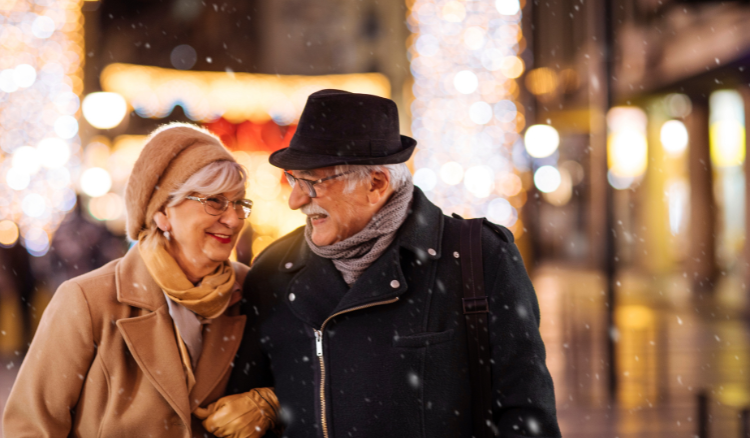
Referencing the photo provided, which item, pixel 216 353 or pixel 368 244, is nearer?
pixel 368 244

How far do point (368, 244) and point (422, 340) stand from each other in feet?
1.38

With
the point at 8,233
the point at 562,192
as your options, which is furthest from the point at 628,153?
the point at 8,233

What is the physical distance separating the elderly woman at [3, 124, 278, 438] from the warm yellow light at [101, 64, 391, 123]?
42.2ft

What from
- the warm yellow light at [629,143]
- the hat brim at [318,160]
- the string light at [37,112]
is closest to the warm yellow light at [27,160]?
the string light at [37,112]

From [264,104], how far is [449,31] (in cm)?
681

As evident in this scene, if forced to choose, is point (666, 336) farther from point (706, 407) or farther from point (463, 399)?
point (463, 399)

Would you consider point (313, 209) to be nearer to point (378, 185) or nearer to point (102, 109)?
point (378, 185)

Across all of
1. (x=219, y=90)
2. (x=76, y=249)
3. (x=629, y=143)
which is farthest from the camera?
(x=629, y=143)

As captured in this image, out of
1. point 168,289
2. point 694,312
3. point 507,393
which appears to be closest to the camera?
point 507,393

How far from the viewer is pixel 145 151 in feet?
7.95

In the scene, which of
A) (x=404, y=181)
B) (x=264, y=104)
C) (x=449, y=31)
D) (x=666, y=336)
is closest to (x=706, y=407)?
(x=404, y=181)

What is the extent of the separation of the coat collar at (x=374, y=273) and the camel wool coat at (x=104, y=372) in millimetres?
528

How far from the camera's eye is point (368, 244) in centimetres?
232

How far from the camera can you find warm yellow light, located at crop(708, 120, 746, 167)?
12.9m
